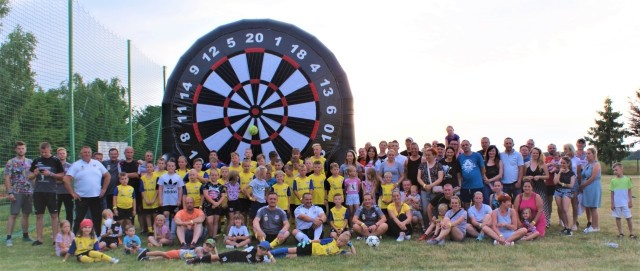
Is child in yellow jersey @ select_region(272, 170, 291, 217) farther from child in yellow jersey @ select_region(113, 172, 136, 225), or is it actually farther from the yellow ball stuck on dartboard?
child in yellow jersey @ select_region(113, 172, 136, 225)

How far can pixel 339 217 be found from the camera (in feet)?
23.8

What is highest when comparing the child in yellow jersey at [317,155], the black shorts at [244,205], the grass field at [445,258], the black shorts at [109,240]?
the child in yellow jersey at [317,155]

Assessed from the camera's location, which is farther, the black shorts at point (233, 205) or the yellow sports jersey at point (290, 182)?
the yellow sports jersey at point (290, 182)

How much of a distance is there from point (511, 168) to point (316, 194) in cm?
290

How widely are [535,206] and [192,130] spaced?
516cm

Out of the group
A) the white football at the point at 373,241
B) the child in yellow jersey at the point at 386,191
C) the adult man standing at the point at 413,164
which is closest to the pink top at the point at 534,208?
the adult man standing at the point at 413,164

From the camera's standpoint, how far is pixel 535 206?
7.35 m

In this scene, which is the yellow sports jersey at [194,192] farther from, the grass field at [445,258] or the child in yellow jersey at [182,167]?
the grass field at [445,258]

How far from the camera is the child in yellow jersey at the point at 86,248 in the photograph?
6000 millimetres

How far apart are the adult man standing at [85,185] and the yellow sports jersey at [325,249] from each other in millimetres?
3269

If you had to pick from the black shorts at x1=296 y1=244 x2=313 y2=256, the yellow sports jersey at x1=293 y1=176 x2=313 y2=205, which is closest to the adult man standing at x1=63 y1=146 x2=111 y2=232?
the yellow sports jersey at x1=293 y1=176 x2=313 y2=205

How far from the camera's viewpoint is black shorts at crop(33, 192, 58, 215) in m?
7.33

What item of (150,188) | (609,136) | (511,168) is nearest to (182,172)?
(150,188)

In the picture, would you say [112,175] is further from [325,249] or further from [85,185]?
[325,249]
